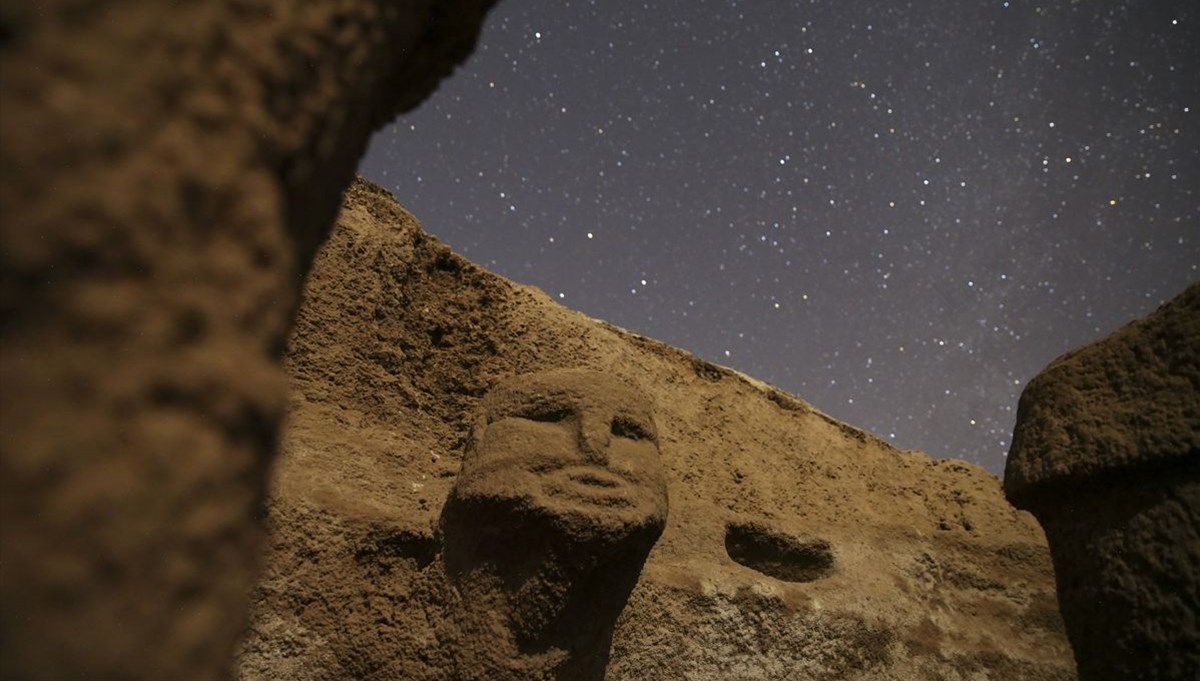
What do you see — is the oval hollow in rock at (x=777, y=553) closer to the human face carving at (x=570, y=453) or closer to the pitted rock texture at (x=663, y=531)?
the pitted rock texture at (x=663, y=531)

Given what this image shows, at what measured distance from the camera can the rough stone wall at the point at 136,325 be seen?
47cm

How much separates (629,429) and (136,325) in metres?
2.27

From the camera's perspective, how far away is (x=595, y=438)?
255 cm

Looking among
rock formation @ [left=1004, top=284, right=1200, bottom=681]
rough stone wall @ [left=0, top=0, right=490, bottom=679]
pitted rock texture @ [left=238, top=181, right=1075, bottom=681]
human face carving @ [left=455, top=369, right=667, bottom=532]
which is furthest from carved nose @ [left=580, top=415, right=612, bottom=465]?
rough stone wall @ [left=0, top=0, right=490, bottom=679]

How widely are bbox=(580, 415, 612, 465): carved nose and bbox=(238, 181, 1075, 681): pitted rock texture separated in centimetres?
57

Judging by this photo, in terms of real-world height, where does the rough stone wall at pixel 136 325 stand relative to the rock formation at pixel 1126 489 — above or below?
below

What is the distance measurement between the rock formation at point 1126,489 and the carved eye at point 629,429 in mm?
1206

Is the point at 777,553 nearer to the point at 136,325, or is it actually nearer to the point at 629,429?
the point at 629,429

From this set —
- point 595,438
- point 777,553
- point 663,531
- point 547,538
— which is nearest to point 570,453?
point 595,438

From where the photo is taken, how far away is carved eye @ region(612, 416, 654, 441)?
271cm

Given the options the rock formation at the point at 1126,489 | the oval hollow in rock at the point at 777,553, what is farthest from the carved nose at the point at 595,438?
the oval hollow in rock at the point at 777,553

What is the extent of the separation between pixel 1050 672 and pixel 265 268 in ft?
15.2

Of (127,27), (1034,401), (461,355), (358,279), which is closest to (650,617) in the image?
(461,355)

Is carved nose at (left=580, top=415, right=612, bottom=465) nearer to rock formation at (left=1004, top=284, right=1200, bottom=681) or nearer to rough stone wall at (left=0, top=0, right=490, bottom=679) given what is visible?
rock formation at (left=1004, top=284, right=1200, bottom=681)
